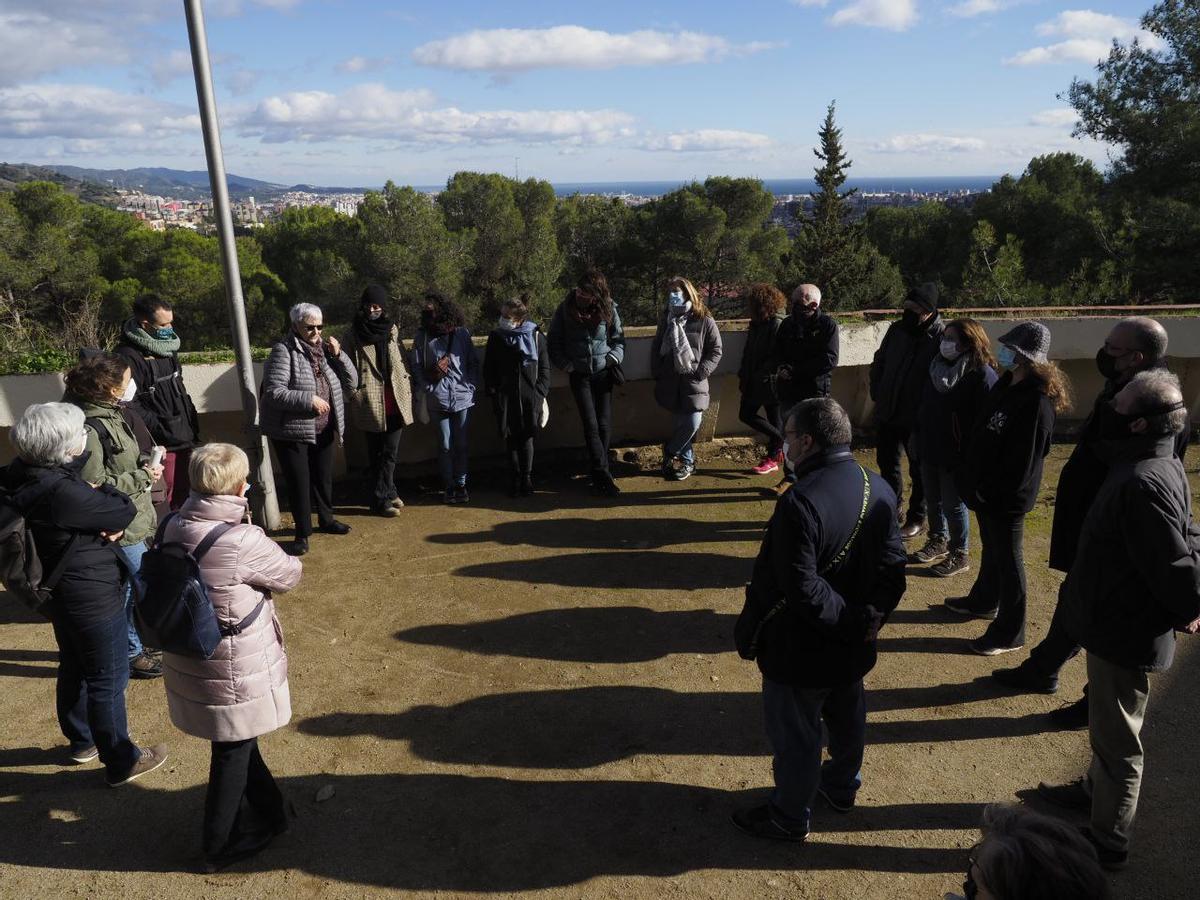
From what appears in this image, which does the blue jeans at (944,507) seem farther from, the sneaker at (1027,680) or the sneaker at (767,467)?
the sneaker at (767,467)

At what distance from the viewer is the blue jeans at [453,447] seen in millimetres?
6492

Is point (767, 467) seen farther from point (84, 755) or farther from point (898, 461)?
point (84, 755)

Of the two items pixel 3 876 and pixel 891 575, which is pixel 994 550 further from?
pixel 3 876

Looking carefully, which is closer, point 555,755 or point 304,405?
point 555,755

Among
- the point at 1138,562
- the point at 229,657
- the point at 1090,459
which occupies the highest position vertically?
the point at 1090,459

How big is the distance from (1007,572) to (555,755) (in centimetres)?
245

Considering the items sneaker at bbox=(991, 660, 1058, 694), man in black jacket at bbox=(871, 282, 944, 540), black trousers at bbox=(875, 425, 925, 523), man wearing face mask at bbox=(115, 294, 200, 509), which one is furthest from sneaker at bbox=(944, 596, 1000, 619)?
man wearing face mask at bbox=(115, 294, 200, 509)

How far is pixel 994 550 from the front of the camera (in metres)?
4.42

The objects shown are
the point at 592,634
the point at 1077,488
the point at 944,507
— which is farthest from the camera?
the point at 944,507

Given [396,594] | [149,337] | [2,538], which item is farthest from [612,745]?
[149,337]

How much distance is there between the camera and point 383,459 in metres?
6.37

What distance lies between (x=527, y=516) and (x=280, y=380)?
1.97 meters

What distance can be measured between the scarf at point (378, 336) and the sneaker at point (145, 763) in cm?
310

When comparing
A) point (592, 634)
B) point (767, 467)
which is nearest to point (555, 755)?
point (592, 634)
